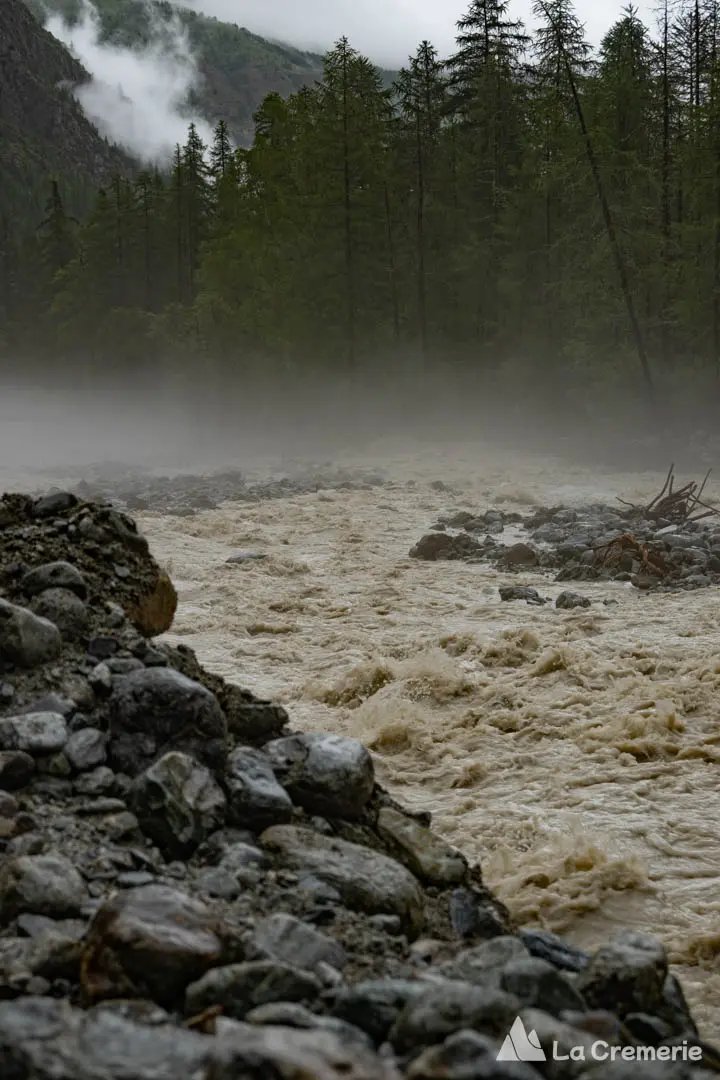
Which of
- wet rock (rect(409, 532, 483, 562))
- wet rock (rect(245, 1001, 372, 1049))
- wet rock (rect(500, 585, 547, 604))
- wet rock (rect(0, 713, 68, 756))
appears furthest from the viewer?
wet rock (rect(409, 532, 483, 562))

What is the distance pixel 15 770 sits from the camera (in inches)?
166

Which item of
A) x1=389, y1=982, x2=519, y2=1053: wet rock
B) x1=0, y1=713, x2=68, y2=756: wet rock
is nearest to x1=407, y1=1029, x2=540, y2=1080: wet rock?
x1=389, y1=982, x2=519, y2=1053: wet rock

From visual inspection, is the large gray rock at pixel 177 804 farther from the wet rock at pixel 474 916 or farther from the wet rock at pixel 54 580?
the wet rock at pixel 54 580

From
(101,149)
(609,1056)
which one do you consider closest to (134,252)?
(609,1056)

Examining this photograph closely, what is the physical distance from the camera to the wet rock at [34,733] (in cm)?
435

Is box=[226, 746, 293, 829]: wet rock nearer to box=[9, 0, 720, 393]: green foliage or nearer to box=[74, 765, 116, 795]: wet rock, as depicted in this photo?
box=[74, 765, 116, 795]: wet rock

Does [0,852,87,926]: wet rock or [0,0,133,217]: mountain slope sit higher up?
[0,0,133,217]: mountain slope

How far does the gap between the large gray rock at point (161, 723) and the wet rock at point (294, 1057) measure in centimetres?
200

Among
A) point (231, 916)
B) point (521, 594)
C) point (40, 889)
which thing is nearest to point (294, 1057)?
point (231, 916)

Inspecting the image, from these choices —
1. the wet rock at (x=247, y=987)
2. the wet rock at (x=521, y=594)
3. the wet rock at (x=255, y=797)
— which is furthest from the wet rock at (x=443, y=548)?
the wet rock at (x=247, y=987)

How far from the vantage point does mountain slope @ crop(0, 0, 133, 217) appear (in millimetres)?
127750

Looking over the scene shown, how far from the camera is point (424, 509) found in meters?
21.8

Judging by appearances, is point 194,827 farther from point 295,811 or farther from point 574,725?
point 574,725

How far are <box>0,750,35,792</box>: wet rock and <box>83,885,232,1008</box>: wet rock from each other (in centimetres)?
124
